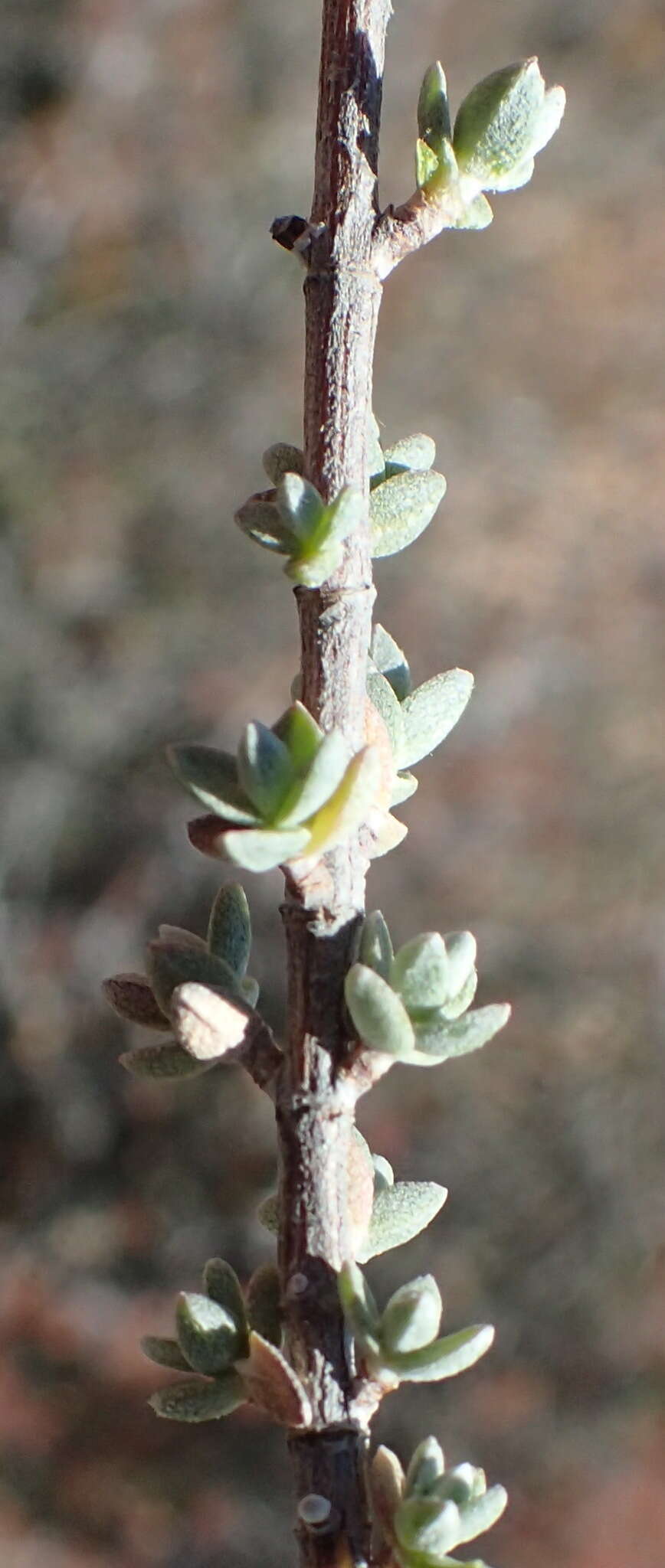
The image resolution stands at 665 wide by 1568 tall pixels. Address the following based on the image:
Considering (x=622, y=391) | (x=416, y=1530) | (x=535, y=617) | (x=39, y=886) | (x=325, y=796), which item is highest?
(x=622, y=391)

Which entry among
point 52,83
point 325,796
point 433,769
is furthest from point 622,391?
point 325,796

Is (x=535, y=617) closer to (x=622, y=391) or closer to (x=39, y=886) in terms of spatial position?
(x=622, y=391)

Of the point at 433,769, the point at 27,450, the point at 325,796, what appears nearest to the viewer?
the point at 325,796

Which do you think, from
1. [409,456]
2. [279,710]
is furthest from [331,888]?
[279,710]

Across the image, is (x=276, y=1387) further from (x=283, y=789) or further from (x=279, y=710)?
(x=279, y=710)

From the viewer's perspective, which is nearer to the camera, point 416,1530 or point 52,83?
point 416,1530

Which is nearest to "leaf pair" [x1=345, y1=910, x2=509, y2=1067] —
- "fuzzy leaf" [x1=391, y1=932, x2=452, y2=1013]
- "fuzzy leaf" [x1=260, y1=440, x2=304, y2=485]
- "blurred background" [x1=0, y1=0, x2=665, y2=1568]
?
"fuzzy leaf" [x1=391, y1=932, x2=452, y2=1013]

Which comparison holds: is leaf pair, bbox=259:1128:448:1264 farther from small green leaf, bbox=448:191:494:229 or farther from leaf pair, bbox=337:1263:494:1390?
small green leaf, bbox=448:191:494:229
